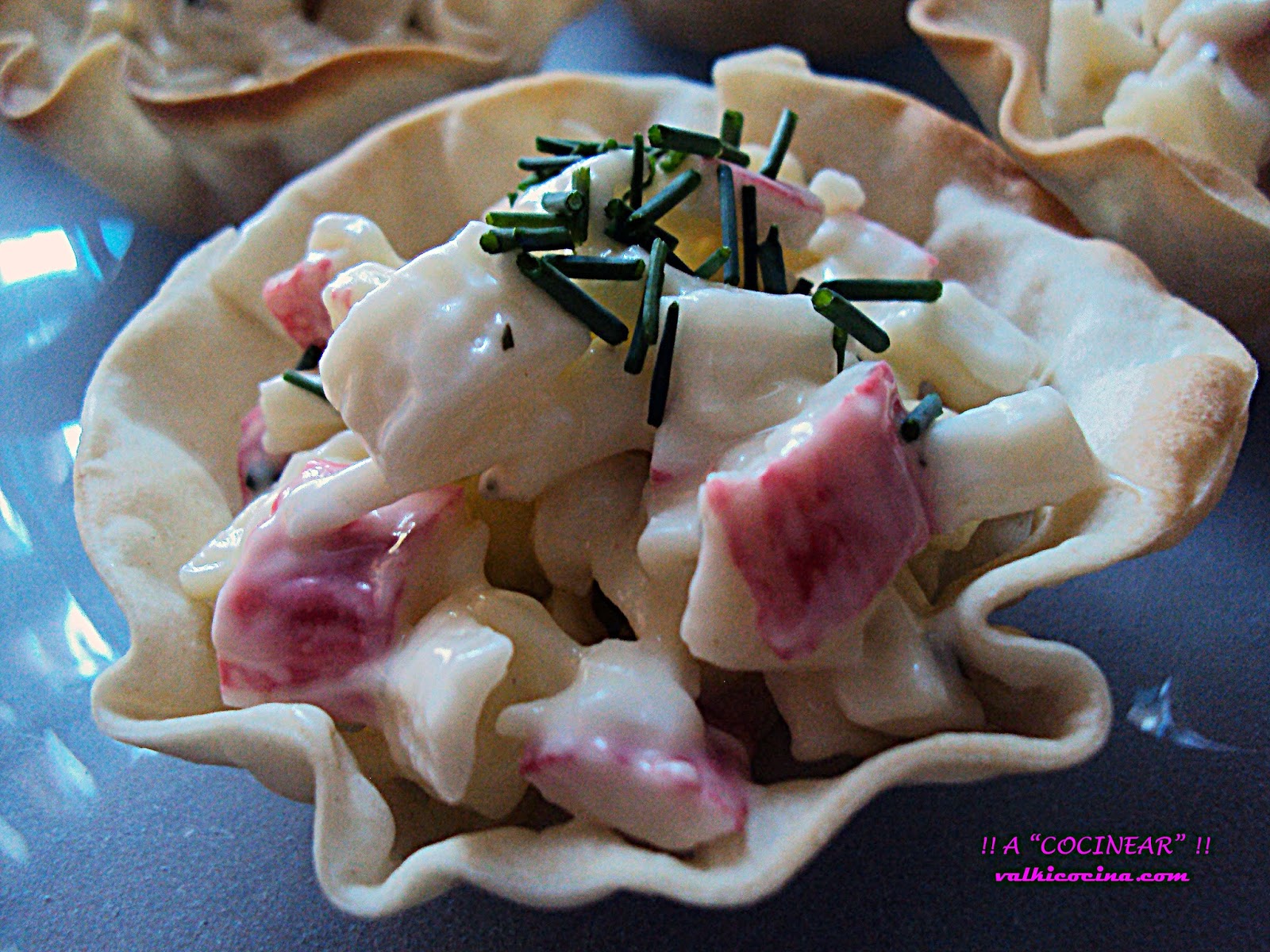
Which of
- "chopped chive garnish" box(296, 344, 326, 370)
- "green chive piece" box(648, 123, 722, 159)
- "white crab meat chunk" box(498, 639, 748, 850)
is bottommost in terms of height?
"white crab meat chunk" box(498, 639, 748, 850)

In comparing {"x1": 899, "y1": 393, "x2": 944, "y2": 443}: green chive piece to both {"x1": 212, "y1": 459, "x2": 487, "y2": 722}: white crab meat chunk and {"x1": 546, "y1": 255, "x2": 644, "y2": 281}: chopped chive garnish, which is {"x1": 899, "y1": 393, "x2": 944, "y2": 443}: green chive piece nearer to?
{"x1": 546, "y1": 255, "x2": 644, "y2": 281}: chopped chive garnish

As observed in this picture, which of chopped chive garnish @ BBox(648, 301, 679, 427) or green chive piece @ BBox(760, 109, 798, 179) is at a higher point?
green chive piece @ BBox(760, 109, 798, 179)

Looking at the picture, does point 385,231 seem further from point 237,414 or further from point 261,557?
point 261,557

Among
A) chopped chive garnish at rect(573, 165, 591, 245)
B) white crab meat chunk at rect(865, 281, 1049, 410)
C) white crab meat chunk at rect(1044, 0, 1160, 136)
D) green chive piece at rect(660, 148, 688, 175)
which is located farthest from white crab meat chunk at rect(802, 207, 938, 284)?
white crab meat chunk at rect(1044, 0, 1160, 136)

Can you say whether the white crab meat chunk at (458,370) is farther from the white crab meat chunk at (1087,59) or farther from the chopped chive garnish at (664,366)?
the white crab meat chunk at (1087,59)

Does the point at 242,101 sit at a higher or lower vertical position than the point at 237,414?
higher

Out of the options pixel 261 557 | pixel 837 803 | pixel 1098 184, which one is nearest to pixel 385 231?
pixel 261 557

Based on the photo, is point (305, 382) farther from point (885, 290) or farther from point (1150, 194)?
point (1150, 194)
